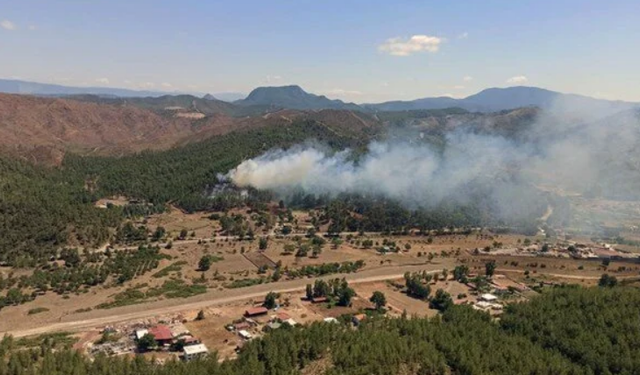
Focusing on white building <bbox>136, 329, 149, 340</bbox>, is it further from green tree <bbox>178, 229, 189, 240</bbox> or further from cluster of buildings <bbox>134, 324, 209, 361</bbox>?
green tree <bbox>178, 229, 189, 240</bbox>

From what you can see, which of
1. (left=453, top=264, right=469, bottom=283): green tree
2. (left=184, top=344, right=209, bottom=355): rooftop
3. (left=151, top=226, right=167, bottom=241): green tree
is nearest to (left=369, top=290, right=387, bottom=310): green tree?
(left=453, top=264, right=469, bottom=283): green tree

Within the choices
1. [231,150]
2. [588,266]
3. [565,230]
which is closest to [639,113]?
[565,230]

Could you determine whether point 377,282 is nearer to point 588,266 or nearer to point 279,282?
point 279,282

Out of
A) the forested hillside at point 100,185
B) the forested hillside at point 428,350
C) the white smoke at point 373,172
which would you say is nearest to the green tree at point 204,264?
the forested hillside at point 100,185

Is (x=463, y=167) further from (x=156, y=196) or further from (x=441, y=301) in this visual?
(x=156, y=196)

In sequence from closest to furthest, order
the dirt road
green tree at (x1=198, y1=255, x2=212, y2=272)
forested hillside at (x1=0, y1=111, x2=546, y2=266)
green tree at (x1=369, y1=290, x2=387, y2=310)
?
the dirt road, green tree at (x1=369, y1=290, x2=387, y2=310), green tree at (x1=198, y1=255, x2=212, y2=272), forested hillside at (x1=0, y1=111, x2=546, y2=266)

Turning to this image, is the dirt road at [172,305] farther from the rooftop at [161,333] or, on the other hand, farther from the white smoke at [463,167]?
the white smoke at [463,167]
